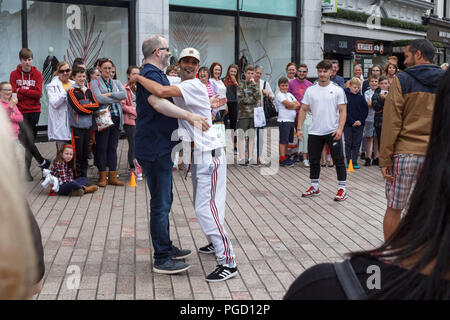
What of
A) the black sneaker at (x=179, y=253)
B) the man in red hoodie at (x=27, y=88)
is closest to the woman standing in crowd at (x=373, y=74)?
the man in red hoodie at (x=27, y=88)

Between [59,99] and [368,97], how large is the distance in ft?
21.5

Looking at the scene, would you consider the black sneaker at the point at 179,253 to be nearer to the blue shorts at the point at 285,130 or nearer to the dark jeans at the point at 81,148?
the dark jeans at the point at 81,148

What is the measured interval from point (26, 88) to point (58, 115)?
1559 mm

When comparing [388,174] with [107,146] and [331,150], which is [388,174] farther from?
[107,146]

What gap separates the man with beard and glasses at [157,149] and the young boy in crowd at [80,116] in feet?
13.8

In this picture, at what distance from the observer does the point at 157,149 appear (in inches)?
206

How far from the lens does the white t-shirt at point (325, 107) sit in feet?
28.6

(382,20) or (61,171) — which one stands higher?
(382,20)

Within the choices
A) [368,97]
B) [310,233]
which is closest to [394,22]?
[368,97]

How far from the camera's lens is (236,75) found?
42.0 ft

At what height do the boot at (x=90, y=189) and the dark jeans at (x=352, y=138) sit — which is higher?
the dark jeans at (x=352, y=138)

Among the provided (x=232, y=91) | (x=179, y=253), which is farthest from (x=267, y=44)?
(x=179, y=253)

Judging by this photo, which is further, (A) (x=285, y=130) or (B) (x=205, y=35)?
(B) (x=205, y=35)

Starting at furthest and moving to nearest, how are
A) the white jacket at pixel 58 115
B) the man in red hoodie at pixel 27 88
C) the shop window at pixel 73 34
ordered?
the shop window at pixel 73 34 → the man in red hoodie at pixel 27 88 → the white jacket at pixel 58 115
